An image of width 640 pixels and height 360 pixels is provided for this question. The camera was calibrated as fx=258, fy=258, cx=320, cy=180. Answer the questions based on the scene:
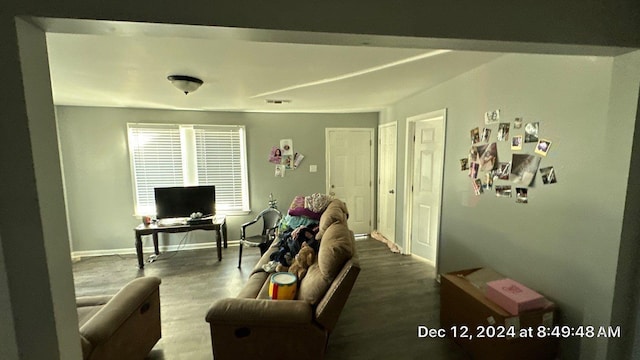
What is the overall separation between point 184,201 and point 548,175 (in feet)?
13.6

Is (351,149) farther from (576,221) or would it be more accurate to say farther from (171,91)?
(576,221)

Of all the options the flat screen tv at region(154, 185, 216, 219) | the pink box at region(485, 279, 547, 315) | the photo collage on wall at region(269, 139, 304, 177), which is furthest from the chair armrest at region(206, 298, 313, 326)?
the photo collage on wall at region(269, 139, 304, 177)

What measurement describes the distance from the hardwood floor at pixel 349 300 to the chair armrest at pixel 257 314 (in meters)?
0.62

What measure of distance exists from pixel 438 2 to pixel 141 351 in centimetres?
264

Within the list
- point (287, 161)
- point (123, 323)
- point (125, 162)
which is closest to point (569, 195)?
A: point (123, 323)

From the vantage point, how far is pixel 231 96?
3125mm

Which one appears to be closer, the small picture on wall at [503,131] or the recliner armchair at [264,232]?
the small picture on wall at [503,131]

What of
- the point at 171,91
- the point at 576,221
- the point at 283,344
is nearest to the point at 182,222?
the point at 171,91

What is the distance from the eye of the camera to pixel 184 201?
3838 mm

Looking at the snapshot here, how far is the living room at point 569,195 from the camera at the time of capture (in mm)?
1198

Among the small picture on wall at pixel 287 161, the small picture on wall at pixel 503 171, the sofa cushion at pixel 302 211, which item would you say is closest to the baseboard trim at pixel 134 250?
the sofa cushion at pixel 302 211

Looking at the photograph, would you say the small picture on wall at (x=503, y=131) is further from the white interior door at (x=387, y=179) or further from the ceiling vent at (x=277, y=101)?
the ceiling vent at (x=277, y=101)

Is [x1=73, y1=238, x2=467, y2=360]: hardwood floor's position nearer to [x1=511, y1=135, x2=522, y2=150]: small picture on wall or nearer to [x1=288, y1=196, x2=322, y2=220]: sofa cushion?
[x1=288, y1=196, x2=322, y2=220]: sofa cushion

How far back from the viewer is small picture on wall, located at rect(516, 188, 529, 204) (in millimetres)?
1941
